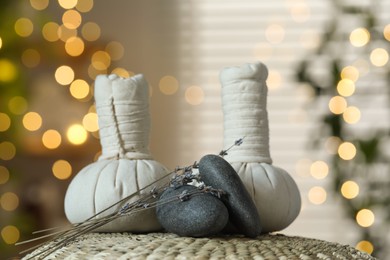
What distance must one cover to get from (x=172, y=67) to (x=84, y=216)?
2.34 m

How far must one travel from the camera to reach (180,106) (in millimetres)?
3328

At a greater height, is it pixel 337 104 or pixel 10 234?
pixel 337 104

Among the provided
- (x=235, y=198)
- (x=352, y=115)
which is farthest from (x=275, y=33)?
(x=235, y=198)

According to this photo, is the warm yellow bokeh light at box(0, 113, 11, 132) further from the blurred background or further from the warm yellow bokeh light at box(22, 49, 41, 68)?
the warm yellow bokeh light at box(22, 49, 41, 68)

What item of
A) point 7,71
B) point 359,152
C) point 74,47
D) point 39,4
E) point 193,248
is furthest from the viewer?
point 39,4

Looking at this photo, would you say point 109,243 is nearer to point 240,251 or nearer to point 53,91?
point 240,251

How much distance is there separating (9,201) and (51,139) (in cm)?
31

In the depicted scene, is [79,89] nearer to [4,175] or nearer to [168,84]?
[168,84]

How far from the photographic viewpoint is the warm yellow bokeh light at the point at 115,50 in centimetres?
330

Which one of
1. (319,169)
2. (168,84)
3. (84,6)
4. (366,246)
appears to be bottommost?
(366,246)

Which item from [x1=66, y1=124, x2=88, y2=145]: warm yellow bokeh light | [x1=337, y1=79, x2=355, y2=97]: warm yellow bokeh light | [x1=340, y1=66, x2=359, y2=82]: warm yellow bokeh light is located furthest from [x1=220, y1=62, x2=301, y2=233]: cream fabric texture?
[x1=66, y1=124, x2=88, y2=145]: warm yellow bokeh light

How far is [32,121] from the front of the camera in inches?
123

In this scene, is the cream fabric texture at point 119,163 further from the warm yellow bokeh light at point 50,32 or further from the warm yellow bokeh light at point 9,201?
the warm yellow bokeh light at point 50,32

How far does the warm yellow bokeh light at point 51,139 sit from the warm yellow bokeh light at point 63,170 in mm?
91
